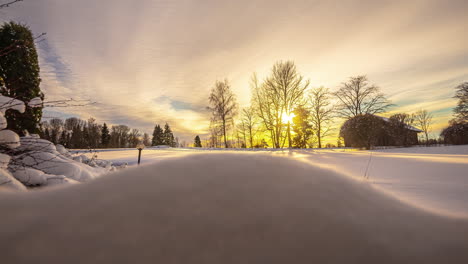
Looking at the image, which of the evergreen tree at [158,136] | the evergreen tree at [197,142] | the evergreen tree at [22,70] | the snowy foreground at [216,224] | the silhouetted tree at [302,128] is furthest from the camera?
the evergreen tree at [197,142]

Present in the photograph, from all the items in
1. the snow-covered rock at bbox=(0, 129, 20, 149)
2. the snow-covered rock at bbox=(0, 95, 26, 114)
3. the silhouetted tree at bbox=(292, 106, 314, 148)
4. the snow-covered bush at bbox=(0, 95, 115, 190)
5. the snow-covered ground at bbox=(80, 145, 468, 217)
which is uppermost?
the silhouetted tree at bbox=(292, 106, 314, 148)

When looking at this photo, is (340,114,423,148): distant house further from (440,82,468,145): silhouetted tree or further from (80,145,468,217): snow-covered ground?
(80,145,468,217): snow-covered ground

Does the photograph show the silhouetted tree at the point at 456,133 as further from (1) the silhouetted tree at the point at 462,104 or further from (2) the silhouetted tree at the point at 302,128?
(2) the silhouetted tree at the point at 302,128

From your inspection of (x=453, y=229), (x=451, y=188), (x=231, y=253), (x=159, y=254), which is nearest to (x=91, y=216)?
(x=159, y=254)

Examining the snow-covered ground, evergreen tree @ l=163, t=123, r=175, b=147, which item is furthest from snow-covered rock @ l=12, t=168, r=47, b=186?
evergreen tree @ l=163, t=123, r=175, b=147

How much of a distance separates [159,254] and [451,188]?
2.46 m

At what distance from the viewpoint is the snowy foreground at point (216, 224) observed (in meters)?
0.41

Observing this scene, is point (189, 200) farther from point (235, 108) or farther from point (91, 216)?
point (235, 108)

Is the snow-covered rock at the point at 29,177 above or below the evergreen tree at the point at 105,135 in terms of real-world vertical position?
below

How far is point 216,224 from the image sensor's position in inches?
18.8

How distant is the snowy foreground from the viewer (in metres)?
0.41

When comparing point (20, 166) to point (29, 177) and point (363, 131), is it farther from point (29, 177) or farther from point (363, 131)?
point (363, 131)

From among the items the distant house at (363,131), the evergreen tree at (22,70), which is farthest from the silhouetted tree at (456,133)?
the evergreen tree at (22,70)

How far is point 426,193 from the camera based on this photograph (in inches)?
57.1
